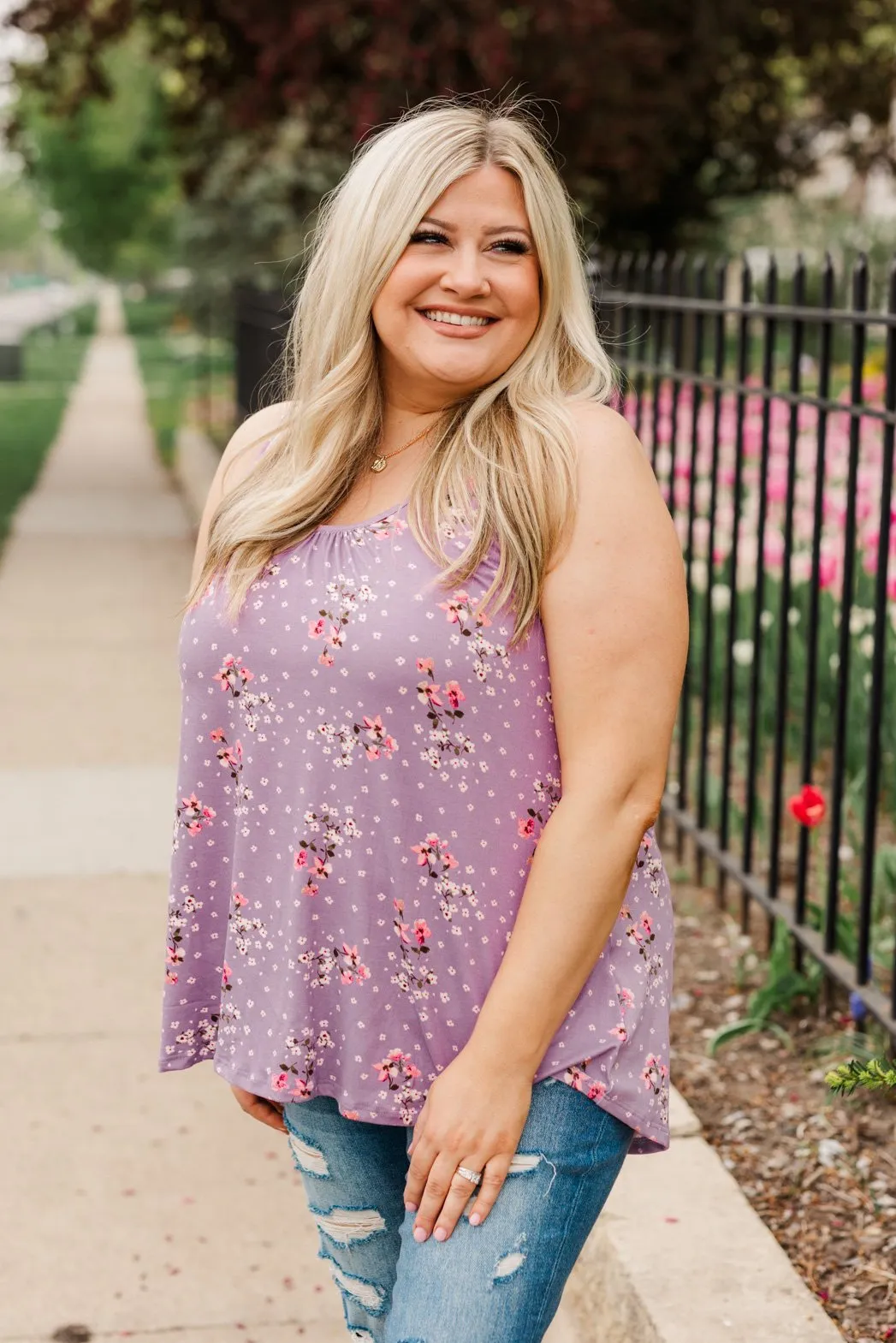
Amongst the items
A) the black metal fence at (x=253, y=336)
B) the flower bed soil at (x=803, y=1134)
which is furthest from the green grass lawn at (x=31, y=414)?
A: the flower bed soil at (x=803, y=1134)

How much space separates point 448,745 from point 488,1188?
45 centimetres

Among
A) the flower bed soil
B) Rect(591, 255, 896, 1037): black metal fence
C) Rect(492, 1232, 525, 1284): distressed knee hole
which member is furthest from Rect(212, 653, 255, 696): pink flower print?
the flower bed soil

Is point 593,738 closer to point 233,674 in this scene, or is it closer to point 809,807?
point 233,674

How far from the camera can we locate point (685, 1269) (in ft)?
8.75

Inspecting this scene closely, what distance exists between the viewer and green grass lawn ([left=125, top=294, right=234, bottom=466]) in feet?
56.5

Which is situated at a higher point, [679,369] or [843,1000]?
[679,369]

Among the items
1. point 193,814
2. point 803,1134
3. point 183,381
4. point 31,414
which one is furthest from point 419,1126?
point 183,381

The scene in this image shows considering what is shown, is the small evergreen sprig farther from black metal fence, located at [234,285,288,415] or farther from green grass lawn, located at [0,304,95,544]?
green grass lawn, located at [0,304,95,544]

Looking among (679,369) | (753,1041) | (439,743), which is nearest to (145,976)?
(753,1041)

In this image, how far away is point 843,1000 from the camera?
12.3ft

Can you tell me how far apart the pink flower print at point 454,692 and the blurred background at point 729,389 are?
58 centimetres

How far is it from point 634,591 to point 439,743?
25 cm

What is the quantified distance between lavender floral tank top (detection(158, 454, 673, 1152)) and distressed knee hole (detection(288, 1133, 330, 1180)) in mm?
147

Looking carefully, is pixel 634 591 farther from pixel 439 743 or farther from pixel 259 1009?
pixel 259 1009
